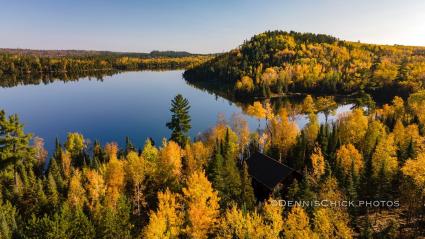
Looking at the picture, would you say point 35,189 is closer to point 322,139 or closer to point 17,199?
point 17,199

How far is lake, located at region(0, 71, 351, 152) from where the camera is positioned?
4129 inches

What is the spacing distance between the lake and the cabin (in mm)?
45260

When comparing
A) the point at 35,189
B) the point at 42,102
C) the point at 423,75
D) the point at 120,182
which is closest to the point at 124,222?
the point at 120,182

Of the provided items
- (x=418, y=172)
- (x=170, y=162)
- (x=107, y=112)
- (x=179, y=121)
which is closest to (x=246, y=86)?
(x=107, y=112)

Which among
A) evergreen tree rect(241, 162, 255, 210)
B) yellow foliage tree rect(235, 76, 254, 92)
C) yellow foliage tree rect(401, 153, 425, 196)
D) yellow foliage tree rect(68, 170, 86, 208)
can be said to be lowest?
yellow foliage tree rect(68, 170, 86, 208)

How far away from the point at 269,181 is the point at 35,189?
37600 mm

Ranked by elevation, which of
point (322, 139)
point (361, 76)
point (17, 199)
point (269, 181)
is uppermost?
point (361, 76)

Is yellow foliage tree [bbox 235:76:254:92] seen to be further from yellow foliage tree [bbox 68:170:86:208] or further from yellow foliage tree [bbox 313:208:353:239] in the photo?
yellow foliage tree [bbox 313:208:353:239]

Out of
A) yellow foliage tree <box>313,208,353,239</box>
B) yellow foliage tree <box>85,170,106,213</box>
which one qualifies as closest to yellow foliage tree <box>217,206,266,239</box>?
yellow foliage tree <box>313,208,353,239</box>

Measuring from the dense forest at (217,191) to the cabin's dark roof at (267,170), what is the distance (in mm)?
1960

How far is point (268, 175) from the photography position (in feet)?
168

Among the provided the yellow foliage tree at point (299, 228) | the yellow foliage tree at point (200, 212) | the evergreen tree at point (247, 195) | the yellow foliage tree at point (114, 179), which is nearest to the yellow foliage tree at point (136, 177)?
the yellow foliage tree at point (114, 179)

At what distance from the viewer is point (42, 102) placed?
162 meters

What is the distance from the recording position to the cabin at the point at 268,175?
49094 millimetres
